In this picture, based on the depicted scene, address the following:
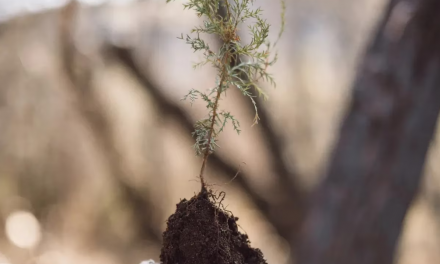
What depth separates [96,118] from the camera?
1.53 m

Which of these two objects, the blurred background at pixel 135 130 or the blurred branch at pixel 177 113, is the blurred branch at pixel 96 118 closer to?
the blurred background at pixel 135 130

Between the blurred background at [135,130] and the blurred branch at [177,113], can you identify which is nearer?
the blurred branch at [177,113]

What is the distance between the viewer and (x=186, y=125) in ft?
4.45

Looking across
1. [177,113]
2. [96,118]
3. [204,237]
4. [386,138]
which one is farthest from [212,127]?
[96,118]

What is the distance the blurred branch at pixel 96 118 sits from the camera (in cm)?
149

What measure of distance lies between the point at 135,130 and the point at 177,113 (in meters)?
0.32

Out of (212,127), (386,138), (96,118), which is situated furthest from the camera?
(96,118)

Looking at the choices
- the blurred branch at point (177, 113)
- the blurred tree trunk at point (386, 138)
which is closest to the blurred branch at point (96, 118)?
the blurred branch at point (177, 113)

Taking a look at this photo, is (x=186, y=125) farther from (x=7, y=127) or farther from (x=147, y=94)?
(x=7, y=127)

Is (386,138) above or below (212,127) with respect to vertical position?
above

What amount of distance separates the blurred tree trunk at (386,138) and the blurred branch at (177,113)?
0.38m

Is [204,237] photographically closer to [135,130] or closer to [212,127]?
[212,127]

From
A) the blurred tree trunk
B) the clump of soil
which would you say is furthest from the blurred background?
the clump of soil

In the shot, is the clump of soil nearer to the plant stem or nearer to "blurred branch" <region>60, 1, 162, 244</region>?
the plant stem
